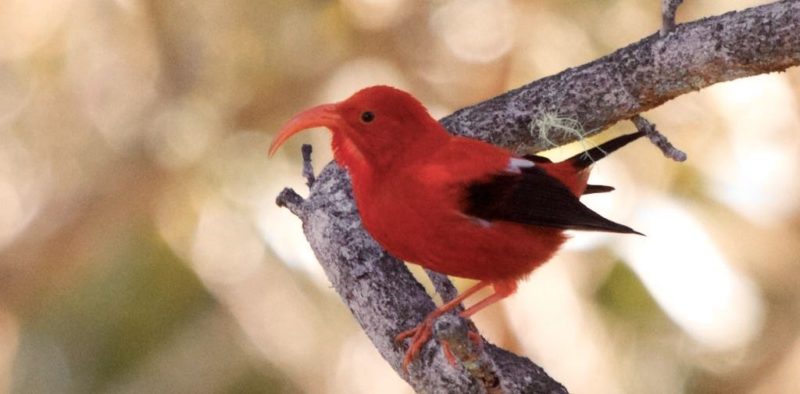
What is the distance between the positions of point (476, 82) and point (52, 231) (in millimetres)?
1775

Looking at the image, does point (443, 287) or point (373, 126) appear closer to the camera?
point (373, 126)

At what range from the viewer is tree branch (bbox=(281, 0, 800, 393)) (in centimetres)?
216

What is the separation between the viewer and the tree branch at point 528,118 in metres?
2.16

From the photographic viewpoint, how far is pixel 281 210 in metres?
3.98

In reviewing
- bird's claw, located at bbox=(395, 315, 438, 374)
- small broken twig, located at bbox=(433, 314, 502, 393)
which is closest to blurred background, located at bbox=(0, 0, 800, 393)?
bird's claw, located at bbox=(395, 315, 438, 374)

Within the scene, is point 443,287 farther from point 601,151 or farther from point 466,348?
point 466,348

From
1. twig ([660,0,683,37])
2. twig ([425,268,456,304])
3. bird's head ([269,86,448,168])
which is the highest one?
bird's head ([269,86,448,168])

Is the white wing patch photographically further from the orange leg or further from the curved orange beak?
the curved orange beak

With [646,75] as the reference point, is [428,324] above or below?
below

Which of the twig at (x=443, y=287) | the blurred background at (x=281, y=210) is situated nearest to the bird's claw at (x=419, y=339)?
the twig at (x=443, y=287)

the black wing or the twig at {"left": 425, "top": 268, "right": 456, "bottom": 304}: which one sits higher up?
the twig at {"left": 425, "top": 268, "right": 456, "bottom": 304}

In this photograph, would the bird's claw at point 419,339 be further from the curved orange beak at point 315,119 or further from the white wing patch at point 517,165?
the curved orange beak at point 315,119

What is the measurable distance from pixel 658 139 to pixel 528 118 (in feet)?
1.16

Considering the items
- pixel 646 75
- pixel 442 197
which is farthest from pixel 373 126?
pixel 646 75
